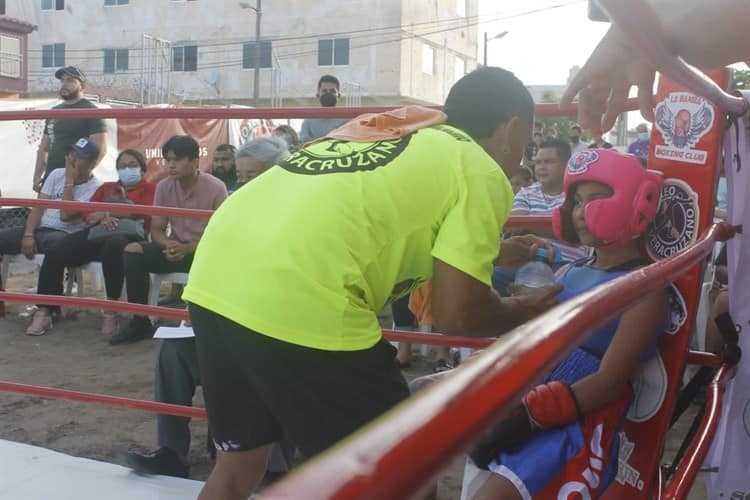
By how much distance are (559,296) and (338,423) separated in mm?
699

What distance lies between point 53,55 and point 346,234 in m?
39.6

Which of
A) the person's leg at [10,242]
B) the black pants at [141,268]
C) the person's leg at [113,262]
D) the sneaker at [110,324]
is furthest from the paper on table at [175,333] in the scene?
the person's leg at [10,242]

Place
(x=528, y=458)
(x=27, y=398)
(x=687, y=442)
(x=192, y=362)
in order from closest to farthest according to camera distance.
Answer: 1. (x=528, y=458)
2. (x=687, y=442)
3. (x=192, y=362)
4. (x=27, y=398)

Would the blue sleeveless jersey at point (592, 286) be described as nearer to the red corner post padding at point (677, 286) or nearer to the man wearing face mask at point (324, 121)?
the red corner post padding at point (677, 286)

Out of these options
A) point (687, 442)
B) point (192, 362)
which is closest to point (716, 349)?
point (687, 442)

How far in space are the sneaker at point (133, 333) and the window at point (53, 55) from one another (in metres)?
35.3

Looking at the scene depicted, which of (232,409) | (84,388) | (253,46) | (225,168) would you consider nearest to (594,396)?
(232,409)

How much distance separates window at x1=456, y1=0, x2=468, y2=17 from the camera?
123 ft

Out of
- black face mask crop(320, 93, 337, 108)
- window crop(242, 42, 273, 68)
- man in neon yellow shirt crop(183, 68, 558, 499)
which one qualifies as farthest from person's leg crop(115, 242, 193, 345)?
window crop(242, 42, 273, 68)

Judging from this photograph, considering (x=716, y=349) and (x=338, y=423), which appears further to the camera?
(x=716, y=349)

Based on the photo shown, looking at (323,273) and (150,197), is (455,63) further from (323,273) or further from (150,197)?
(323,273)

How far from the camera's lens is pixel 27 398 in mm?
3986

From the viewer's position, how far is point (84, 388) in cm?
431

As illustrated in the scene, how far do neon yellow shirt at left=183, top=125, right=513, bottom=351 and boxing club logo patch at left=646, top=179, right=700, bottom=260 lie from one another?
0.41m
